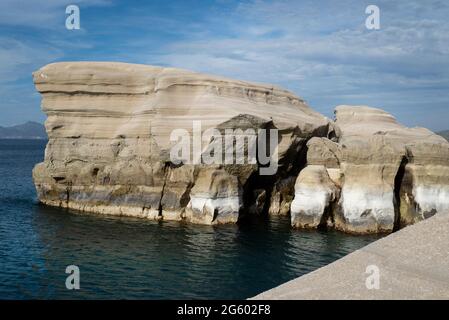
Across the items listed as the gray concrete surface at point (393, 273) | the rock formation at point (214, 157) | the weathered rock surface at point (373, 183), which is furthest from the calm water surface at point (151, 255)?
the gray concrete surface at point (393, 273)

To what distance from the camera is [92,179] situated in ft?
136

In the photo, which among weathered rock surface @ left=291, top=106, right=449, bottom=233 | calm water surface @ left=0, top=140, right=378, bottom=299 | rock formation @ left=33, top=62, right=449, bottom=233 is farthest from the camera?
rock formation @ left=33, top=62, right=449, bottom=233

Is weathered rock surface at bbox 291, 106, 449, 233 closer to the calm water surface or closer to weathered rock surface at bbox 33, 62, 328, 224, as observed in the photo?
the calm water surface

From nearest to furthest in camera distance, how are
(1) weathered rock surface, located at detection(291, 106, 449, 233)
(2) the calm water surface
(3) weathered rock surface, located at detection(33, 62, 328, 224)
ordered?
(2) the calm water surface
(1) weathered rock surface, located at detection(291, 106, 449, 233)
(3) weathered rock surface, located at detection(33, 62, 328, 224)

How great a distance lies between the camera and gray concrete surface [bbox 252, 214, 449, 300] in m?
15.0

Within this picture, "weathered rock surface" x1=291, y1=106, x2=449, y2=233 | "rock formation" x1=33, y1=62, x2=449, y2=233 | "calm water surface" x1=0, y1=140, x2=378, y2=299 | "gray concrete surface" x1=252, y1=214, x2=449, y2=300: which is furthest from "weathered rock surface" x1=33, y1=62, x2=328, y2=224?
"gray concrete surface" x1=252, y1=214, x2=449, y2=300

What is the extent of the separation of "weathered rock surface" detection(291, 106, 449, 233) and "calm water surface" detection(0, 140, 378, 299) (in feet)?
6.42

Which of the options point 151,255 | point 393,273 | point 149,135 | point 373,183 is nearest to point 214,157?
point 149,135

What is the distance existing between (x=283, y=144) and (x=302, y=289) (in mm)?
24465

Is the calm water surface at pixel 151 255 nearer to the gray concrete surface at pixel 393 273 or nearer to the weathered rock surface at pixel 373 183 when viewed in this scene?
the weathered rock surface at pixel 373 183

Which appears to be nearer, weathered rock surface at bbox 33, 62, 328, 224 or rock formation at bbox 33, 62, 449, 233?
rock formation at bbox 33, 62, 449, 233

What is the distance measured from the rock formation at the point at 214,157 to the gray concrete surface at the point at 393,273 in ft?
47.6
